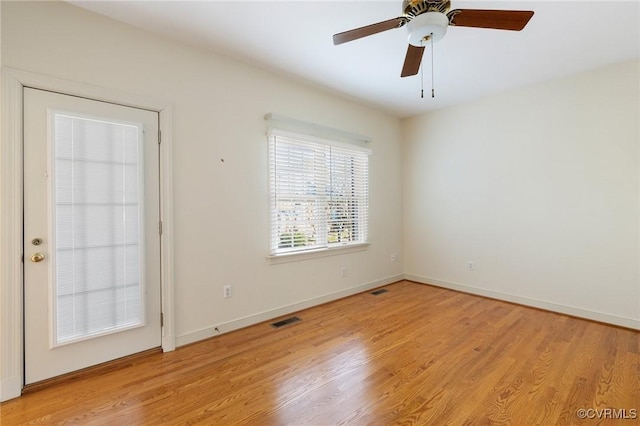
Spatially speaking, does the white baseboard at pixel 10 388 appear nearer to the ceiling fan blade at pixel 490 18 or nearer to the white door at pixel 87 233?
the white door at pixel 87 233

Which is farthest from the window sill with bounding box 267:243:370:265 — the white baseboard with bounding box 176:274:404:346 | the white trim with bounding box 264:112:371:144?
the white trim with bounding box 264:112:371:144

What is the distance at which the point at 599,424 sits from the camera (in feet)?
5.42

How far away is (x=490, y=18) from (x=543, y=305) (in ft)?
11.1

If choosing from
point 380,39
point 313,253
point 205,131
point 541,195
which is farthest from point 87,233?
point 541,195

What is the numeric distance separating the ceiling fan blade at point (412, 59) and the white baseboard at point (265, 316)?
2721mm

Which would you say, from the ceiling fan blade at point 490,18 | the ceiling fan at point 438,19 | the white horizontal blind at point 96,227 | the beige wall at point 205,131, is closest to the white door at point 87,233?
the white horizontal blind at point 96,227

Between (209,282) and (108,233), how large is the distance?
0.95 metres

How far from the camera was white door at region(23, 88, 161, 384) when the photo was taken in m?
2.01

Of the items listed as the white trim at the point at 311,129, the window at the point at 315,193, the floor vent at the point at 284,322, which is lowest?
the floor vent at the point at 284,322

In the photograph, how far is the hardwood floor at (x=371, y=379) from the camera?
5.71 feet

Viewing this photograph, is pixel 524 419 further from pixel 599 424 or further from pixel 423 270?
pixel 423 270

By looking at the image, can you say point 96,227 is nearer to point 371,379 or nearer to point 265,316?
point 265,316

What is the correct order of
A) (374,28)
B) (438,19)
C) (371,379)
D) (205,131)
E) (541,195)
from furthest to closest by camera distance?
(541,195), (205,131), (371,379), (374,28), (438,19)

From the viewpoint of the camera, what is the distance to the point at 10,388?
1897 mm
